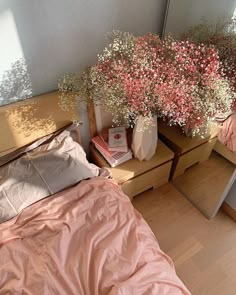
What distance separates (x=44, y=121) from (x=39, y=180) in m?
0.38

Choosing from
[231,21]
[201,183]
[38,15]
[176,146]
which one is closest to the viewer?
[38,15]

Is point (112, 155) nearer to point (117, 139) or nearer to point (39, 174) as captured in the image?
point (117, 139)

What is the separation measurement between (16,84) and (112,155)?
2.32 feet

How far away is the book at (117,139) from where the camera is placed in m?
1.57

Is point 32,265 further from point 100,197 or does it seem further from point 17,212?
point 100,197

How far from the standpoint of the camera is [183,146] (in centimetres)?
172

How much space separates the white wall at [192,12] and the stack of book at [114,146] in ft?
2.43

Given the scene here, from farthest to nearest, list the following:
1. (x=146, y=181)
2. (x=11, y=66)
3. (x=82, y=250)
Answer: (x=146, y=181)
(x=11, y=66)
(x=82, y=250)

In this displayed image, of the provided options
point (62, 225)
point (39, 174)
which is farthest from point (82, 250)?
point (39, 174)

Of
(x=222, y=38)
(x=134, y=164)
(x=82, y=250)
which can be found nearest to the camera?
(x=82, y=250)

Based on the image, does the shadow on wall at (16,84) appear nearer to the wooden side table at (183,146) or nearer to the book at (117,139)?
the book at (117,139)

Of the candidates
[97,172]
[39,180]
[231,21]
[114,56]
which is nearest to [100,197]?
[97,172]

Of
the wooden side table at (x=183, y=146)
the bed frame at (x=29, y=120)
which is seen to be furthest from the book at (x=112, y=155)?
the wooden side table at (x=183, y=146)

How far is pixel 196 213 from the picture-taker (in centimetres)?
179
